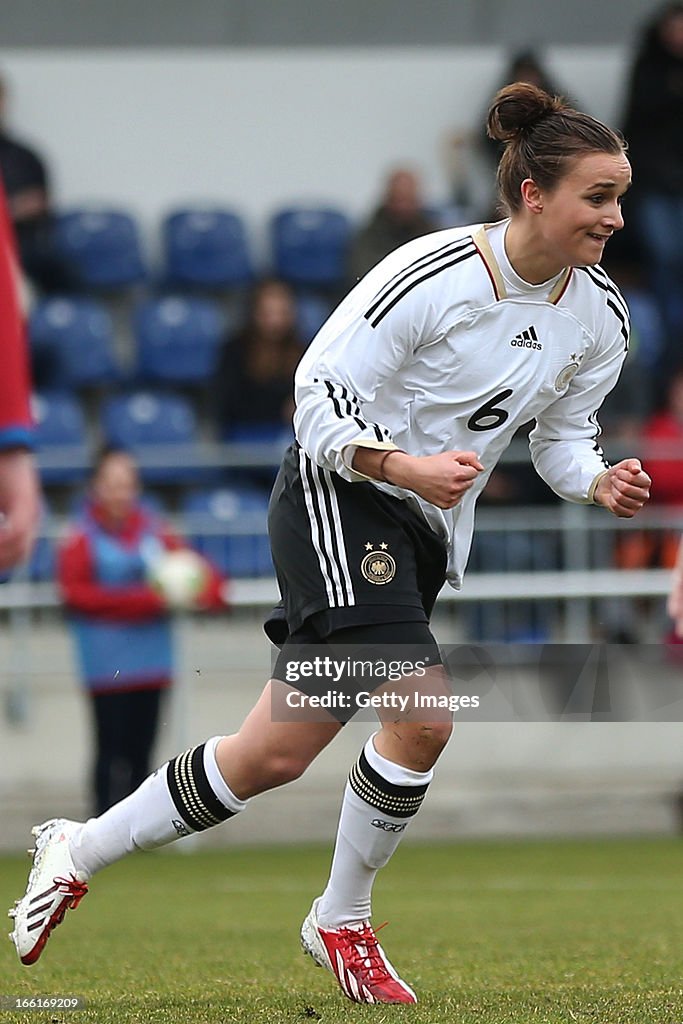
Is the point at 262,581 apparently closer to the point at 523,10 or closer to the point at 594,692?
the point at 594,692

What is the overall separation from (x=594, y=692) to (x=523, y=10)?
721cm

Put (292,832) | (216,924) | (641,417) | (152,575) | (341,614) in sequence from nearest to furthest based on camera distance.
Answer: (341,614) < (216,924) < (152,575) < (292,832) < (641,417)

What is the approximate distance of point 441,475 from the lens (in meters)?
4.06

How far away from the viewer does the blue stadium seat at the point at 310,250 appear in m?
13.4

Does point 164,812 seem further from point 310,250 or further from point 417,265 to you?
point 310,250

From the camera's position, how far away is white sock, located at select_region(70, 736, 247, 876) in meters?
4.50

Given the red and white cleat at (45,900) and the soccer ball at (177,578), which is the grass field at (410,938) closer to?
the red and white cleat at (45,900)

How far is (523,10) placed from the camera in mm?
14961

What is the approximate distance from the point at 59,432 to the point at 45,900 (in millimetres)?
7757

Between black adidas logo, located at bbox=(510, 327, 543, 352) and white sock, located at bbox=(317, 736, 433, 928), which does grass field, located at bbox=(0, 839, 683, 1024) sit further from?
black adidas logo, located at bbox=(510, 327, 543, 352)

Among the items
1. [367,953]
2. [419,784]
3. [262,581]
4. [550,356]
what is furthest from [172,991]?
[262,581]

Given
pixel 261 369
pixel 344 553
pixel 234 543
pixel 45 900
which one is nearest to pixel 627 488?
pixel 344 553

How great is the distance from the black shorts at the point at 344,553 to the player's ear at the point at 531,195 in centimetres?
77

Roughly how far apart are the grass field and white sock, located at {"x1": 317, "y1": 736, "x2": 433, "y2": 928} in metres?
0.23
